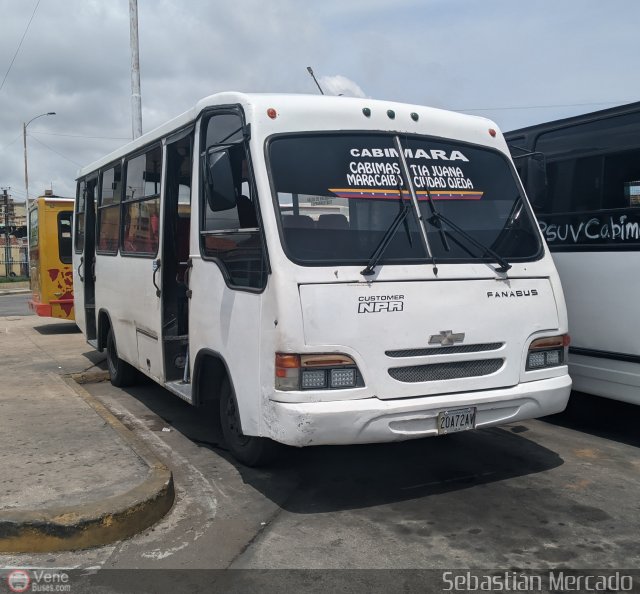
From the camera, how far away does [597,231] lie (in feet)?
21.1

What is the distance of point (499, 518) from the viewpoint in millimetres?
4660

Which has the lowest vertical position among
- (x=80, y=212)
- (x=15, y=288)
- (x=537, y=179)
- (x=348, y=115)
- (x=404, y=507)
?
(x=15, y=288)

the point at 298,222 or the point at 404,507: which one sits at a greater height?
the point at 298,222

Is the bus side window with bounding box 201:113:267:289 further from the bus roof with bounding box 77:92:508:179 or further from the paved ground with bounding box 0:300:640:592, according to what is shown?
the paved ground with bounding box 0:300:640:592

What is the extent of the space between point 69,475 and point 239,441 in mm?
1277

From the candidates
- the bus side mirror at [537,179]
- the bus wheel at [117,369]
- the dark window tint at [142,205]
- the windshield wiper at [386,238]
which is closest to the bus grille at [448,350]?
the windshield wiper at [386,238]

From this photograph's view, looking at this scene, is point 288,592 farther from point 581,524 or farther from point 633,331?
point 633,331

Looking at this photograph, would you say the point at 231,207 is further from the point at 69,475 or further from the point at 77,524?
the point at 77,524

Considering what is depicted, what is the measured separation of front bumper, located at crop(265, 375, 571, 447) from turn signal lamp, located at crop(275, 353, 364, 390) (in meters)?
0.11

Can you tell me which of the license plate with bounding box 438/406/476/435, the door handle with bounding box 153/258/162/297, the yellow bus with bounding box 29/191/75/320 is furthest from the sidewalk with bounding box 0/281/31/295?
the license plate with bounding box 438/406/476/435

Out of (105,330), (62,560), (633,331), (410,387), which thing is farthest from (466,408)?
(105,330)

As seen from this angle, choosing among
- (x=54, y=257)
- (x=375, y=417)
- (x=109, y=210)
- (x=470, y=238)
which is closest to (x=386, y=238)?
(x=470, y=238)

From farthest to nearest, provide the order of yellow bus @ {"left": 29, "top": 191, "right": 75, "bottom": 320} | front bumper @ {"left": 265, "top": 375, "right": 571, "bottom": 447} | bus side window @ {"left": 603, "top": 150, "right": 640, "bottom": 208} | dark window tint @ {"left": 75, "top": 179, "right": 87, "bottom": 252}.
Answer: yellow bus @ {"left": 29, "top": 191, "right": 75, "bottom": 320}
dark window tint @ {"left": 75, "top": 179, "right": 87, "bottom": 252}
bus side window @ {"left": 603, "top": 150, "right": 640, "bottom": 208}
front bumper @ {"left": 265, "top": 375, "right": 571, "bottom": 447}

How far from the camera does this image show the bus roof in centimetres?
511
